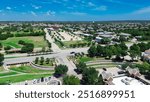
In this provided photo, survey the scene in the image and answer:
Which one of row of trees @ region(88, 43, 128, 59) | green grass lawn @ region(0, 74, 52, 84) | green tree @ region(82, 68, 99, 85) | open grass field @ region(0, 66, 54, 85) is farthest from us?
row of trees @ region(88, 43, 128, 59)

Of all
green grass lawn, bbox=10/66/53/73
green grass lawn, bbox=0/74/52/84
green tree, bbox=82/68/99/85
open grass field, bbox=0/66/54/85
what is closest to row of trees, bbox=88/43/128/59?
open grass field, bbox=0/66/54/85

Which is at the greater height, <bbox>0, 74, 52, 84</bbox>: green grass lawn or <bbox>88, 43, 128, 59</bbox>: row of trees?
<bbox>88, 43, 128, 59</bbox>: row of trees

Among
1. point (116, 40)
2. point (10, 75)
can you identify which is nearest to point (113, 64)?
point (10, 75)

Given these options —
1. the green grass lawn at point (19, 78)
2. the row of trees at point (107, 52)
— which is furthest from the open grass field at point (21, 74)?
the row of trees at point (107, 52)

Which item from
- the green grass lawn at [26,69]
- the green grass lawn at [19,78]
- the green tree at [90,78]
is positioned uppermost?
the green tree at [90,78]

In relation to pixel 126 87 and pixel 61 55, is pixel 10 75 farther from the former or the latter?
pixel 126 87

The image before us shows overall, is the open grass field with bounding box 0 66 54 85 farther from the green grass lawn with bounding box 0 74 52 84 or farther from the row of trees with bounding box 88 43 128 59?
the row of trees with bounding box 88 43 128 59

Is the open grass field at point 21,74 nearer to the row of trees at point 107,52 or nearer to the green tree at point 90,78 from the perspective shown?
the green tree at point 90,78

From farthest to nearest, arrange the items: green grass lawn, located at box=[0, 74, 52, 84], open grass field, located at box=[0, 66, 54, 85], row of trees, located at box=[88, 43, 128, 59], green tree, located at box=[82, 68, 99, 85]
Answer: row of trees, located at box=[88, 43, 128, 59] < open grass field, located at box=[0, 66, 54, 85] < green grass lawn, located at box=[0, 74, 52, 84] < green tree, located at box=[82, 68, 99, 85]

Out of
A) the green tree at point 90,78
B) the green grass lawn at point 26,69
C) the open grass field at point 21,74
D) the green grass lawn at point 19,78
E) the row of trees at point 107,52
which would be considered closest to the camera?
the green tree at point 90,78

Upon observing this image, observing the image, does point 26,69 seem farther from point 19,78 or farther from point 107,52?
point 107,52

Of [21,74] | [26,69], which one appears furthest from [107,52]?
[21,74]
